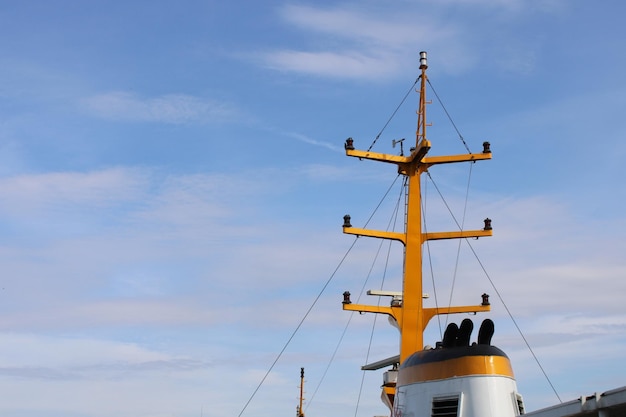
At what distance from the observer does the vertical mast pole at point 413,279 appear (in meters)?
25.1

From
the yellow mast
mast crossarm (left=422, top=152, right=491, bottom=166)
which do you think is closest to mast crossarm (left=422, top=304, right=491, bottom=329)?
the yellow mast

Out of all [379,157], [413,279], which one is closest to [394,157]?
[379,157]

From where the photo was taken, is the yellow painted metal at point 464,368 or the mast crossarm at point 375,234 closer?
the yellow painted metal at point 464,368

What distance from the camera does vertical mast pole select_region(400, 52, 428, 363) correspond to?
25.1m

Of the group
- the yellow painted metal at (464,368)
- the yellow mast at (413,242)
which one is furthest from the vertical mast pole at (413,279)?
the yellow painted metal at (464,368)

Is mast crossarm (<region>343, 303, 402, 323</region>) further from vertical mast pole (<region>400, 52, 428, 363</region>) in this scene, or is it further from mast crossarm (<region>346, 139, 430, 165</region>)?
mast crossarm (<region>346, 139, 430, 165</region>)

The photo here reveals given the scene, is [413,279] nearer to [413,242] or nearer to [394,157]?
[413,242]

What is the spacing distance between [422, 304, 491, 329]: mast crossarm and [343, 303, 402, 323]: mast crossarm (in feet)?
2.84

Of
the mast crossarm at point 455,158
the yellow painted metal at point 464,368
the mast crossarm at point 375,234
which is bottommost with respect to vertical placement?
the yellow painted metal at point 464,368

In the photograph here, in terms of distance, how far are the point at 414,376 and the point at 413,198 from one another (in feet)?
31.3

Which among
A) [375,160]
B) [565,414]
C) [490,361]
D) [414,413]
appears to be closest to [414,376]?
[414,413]

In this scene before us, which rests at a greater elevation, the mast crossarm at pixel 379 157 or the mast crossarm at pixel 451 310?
the mast crossarm at pixel 379 157

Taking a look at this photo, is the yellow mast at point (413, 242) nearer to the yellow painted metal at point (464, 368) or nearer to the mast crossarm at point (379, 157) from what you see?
the mast crossarm at point (379, 157)

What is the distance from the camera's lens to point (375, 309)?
1000 inches
